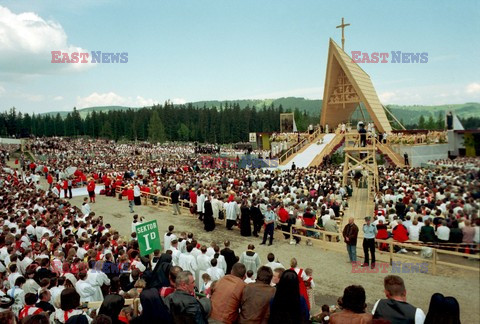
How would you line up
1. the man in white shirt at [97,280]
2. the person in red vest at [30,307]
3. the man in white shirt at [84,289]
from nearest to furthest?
the person in red vest at [30,307]
the man in white shirt at [84,289]
the man in white shirt at [97,280]

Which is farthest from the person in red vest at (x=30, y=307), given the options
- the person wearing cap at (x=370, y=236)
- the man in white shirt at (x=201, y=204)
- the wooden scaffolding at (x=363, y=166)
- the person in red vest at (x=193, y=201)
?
the wooden scaffolding at (x=363, y=166)

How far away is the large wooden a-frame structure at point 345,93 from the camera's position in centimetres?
3278

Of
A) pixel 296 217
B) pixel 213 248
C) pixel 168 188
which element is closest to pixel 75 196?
pixel 168 188

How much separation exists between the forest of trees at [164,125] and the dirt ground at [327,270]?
245 ft

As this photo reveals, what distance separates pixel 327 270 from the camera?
357 inches

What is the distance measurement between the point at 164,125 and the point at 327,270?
94.0 meters

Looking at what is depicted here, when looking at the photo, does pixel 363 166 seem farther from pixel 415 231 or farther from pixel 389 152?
pixel 415 231

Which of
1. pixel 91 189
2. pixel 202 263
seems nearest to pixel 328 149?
pixel 91 189

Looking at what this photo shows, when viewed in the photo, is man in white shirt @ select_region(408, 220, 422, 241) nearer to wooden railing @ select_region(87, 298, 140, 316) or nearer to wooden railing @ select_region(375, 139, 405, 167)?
wooden railing @ select_region(87, 298, 140, 316)

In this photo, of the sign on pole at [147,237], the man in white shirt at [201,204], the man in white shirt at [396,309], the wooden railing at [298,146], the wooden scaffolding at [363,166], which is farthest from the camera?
the wooden railing at [298,146]

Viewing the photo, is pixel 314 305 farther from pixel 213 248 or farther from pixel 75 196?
pixel 75 196

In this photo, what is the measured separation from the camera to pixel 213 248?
7770mm

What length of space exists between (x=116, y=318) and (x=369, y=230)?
6376 millimetres

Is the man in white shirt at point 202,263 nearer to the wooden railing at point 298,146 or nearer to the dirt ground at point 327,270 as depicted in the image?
the dirt ground at point 327,270
